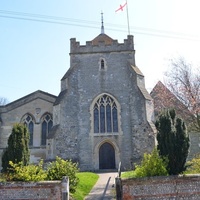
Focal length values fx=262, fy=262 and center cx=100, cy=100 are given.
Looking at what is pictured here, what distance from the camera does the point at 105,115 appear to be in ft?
74.2

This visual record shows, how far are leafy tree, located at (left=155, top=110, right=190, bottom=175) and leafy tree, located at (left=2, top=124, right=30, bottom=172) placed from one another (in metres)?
5.89

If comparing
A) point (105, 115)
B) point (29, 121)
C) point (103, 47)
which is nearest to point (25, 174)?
point (105, 115)

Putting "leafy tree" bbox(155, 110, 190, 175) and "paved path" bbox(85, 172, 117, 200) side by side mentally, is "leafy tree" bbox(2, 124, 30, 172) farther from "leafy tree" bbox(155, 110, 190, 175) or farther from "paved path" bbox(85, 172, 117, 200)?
"leafy tree" bbox(155, 110, 190, 175)

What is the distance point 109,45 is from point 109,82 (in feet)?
12.6

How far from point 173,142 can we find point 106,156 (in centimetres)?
1217

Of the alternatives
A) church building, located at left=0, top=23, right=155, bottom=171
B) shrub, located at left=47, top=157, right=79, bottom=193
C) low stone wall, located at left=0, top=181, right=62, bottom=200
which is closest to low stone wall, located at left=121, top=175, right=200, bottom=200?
low stone wall, located at left=0, top=181, right=62, bottom=200

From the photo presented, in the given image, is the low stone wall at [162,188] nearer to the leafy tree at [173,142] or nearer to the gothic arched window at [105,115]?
the leafy tree at [173,142]

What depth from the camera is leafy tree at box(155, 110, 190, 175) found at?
10.3 meters

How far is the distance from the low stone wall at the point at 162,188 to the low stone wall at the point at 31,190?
239cm

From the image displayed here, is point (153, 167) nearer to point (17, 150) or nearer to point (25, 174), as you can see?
point (25, 174)

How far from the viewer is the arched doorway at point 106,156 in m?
21.8

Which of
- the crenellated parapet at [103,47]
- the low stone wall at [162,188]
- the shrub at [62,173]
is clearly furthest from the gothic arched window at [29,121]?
the low stone wall at [162,188]

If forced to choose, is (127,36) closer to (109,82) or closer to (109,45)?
(109,45)

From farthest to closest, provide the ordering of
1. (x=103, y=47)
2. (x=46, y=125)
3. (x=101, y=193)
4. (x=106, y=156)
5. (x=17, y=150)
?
(x=46, y=125) → (x=103, y=47) → (x=106, y=156) → (x=101, y=193) → (x=17, y=150)
